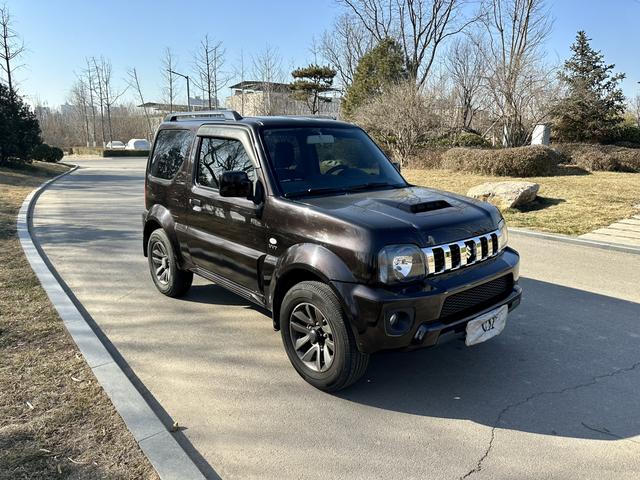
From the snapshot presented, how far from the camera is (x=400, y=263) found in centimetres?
313

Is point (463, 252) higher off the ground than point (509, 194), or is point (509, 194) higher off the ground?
point (463, 252)

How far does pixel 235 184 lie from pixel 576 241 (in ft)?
22.0

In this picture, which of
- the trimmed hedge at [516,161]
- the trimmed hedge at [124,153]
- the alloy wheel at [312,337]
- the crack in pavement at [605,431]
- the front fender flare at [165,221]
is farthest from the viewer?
the trimmed hedge at [124,153]

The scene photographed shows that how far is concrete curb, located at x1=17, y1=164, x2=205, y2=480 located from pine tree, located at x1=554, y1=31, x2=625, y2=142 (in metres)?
21.9

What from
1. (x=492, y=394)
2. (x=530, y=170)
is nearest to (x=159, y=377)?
(x=492, y=394)

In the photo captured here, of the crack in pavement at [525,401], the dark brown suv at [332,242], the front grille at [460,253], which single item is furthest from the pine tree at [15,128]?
the crack in pavement at [525,401]

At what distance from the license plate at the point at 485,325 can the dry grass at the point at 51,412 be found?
219 cm

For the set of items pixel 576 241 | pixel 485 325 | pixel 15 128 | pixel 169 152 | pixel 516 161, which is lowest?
pixel 576 241

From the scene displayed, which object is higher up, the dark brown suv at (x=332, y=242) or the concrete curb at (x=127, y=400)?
the dark brown suv at (x=332, y=242)

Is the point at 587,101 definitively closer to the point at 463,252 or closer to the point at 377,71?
the point at 377,71

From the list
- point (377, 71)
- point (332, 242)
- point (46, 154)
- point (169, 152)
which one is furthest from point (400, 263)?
point (46, 154)

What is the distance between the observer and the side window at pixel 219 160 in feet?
13.8

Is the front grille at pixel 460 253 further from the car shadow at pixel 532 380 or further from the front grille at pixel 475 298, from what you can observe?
the car shadow at pixel 532 380

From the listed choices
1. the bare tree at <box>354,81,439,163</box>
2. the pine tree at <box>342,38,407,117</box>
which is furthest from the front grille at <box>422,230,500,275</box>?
the pine tree at <box>342,38,407,117</box>
